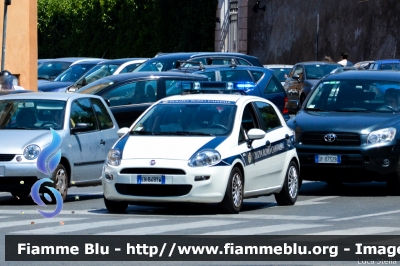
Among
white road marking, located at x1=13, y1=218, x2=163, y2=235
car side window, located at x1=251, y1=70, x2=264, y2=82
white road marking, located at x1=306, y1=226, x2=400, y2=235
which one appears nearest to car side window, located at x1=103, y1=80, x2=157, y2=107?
car side window, located at x1=251, y1=70, x2=264, y2=82

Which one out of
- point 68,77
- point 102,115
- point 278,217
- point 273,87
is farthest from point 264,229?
point 68,77

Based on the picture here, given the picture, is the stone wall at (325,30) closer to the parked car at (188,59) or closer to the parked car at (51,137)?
the parked car at (188,59)

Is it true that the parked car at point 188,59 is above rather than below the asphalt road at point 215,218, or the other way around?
above

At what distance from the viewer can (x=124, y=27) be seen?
216ft

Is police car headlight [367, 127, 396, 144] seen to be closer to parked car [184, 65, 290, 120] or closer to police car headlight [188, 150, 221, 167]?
police car headlight [188, 150, 221, 167]

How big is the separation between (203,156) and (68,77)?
18.7 metres

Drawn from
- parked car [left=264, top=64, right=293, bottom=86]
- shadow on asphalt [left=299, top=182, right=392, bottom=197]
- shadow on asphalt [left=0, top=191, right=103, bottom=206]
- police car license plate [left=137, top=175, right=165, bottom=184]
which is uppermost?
police car license plate [left=137, top=175, right=165, bottom=184]

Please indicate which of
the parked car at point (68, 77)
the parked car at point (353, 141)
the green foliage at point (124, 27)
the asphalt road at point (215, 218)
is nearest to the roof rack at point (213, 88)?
the parked car at point (353, 141)

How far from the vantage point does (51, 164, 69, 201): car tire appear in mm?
15578

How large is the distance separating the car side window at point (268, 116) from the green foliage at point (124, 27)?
42.7m

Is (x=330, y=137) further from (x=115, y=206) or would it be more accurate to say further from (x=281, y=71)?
(x=281, y=71)

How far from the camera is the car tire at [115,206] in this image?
14.1 metres

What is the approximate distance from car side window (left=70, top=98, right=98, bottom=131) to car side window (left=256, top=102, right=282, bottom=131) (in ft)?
9.06

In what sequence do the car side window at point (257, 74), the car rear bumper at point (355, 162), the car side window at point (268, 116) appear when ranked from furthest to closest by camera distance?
the car side window at point (257, 74)
the car rear bumper at point (355, 162)
the car side window at point (268, 116)
